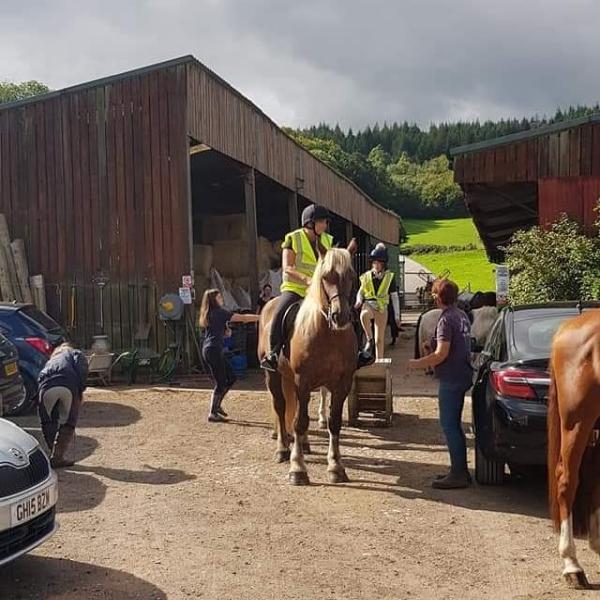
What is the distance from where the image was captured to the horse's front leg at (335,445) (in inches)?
286

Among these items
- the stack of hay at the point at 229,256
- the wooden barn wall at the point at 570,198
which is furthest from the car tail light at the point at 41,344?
the wooden barn wall at the point at 570,198

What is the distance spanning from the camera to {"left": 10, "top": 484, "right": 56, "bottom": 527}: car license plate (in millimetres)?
4539

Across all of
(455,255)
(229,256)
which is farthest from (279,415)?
(455,255)

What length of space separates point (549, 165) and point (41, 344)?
31.8 feet

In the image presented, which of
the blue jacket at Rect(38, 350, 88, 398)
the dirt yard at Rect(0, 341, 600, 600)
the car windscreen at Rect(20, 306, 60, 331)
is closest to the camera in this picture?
the dirt yard at Rect(0, 341, 600, 600)

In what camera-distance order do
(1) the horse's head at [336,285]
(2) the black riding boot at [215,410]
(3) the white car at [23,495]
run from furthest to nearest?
(2) the black riding boot at [215,410]
(1) the horse's head at [336,285]
(3) the white car at [23,495]

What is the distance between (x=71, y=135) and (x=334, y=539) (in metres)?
12.4

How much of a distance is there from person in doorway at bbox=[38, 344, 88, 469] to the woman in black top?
106 inches

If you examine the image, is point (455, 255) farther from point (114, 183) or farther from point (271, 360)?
point (271, 360)

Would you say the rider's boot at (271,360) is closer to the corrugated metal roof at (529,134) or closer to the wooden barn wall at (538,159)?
the corrugated metal roof at (529,134)

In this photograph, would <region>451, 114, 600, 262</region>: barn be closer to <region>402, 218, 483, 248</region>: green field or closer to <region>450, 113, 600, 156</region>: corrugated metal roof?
<region>450, 113, 600, 156</region>: corrugated metal roof

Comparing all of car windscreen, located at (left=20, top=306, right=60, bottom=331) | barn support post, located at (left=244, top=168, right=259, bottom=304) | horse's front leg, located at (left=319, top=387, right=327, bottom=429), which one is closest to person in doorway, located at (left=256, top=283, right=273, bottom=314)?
barn support post, located at (left=244, top=168, right=259, bottom=304)

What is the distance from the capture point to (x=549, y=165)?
14344mm

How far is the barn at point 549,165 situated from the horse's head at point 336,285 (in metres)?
8.44
